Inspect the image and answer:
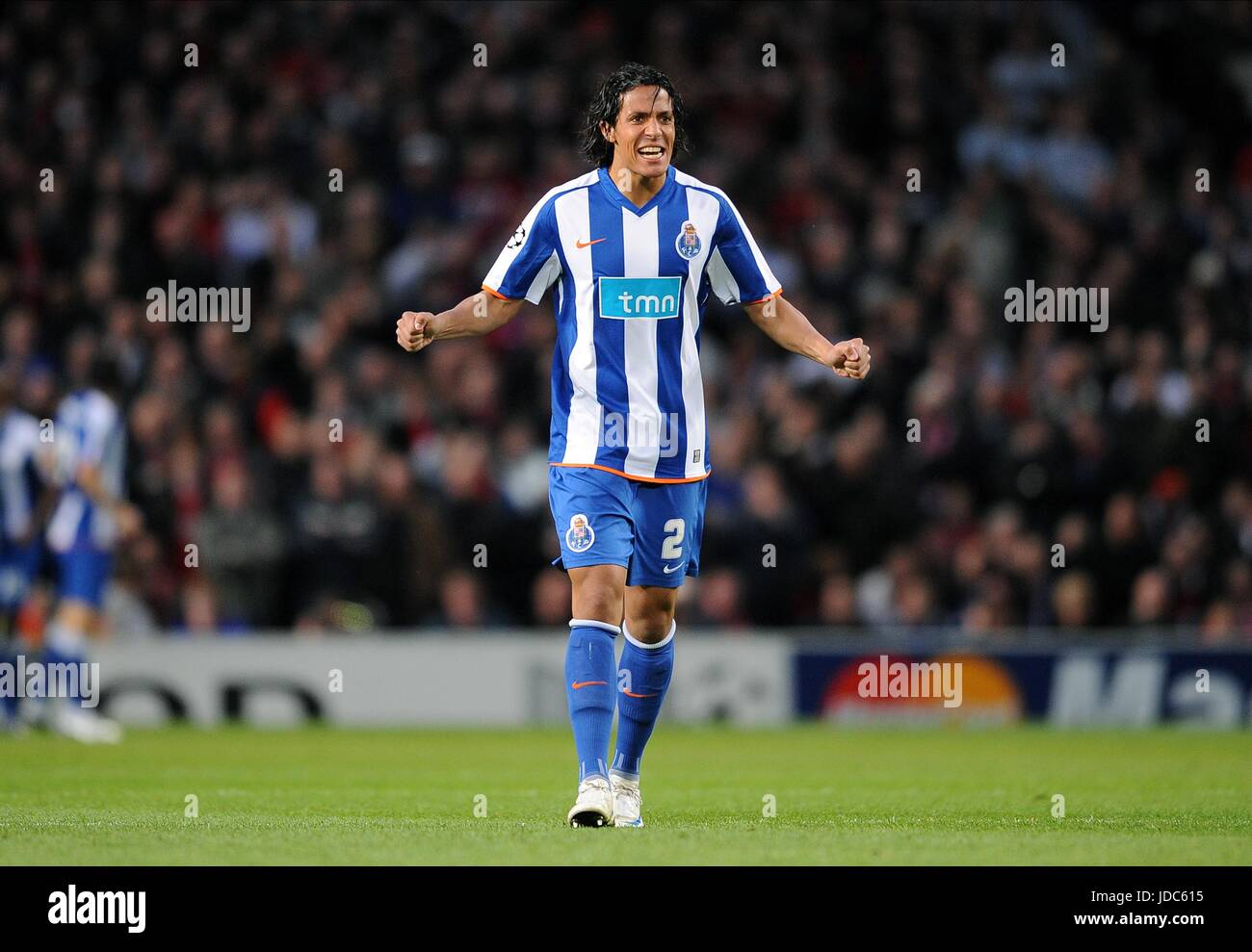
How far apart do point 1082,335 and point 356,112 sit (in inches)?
282

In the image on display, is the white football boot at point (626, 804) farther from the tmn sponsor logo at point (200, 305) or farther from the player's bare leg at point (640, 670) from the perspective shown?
the tmn sponsor logo at point (200, 305)

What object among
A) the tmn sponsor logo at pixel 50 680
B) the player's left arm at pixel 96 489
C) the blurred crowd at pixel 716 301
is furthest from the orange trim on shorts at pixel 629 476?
the blurred crowd at pixel 716 301

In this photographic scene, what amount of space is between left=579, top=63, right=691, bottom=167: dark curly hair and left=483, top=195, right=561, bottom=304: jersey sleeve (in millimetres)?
336

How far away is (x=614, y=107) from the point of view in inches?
300

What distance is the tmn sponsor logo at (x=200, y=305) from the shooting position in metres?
17.1

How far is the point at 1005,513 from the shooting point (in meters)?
15.9

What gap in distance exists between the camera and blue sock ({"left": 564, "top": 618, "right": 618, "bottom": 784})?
7.23 metres

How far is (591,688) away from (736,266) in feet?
5.77

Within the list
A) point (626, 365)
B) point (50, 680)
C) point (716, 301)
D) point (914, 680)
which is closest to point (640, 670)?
point (626, 365)

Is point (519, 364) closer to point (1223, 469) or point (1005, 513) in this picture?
point (1005, 513)

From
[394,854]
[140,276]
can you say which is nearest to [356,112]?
[140,276]

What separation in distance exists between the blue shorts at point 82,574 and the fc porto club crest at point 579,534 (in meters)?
7.34

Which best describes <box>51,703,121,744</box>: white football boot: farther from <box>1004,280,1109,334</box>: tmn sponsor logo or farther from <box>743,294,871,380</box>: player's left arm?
<box>1004,280,1109,334</box>: tmn sponsor logo
